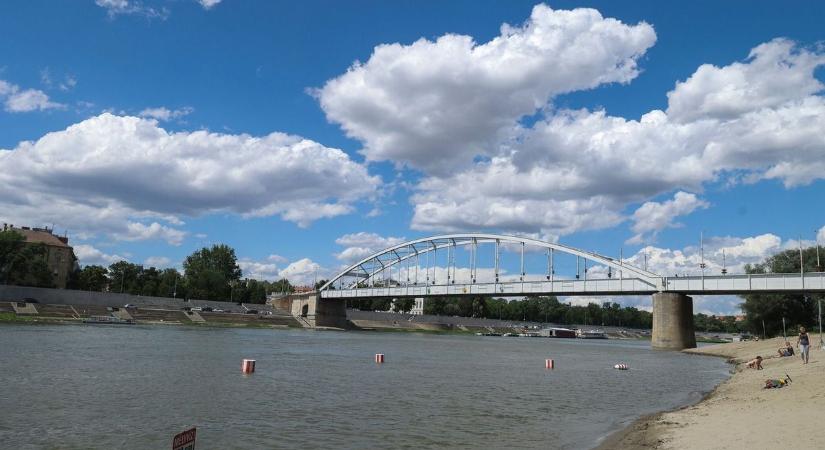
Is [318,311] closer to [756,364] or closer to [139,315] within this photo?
[139,315]

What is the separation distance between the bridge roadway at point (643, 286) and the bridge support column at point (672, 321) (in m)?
1.33

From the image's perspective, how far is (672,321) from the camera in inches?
3051

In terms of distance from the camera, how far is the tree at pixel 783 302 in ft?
263

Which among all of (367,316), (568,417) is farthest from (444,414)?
(367,316)

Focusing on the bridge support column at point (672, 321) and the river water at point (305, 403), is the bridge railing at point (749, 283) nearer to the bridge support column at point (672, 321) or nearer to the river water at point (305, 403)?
the bridge support column at point (672, 321)

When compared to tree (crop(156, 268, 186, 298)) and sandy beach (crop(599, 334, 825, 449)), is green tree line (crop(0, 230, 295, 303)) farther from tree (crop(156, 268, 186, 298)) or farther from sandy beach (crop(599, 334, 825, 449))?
sandy beach (crop(599, 334, 825, 449))

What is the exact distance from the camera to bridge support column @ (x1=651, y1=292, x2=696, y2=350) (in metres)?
76.9

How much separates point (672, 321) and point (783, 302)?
15.9 metres

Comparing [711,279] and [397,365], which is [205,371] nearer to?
[397,365]

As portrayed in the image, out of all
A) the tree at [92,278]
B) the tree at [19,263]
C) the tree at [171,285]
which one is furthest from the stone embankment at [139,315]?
the tree at [92,278]

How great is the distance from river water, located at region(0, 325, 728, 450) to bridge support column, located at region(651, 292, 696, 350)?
42.2 m

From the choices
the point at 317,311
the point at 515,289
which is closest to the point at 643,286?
the point at 515,289

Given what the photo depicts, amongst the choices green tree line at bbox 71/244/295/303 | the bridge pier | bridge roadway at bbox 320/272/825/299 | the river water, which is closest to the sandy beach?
the river water

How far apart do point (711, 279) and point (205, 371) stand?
213 feet
